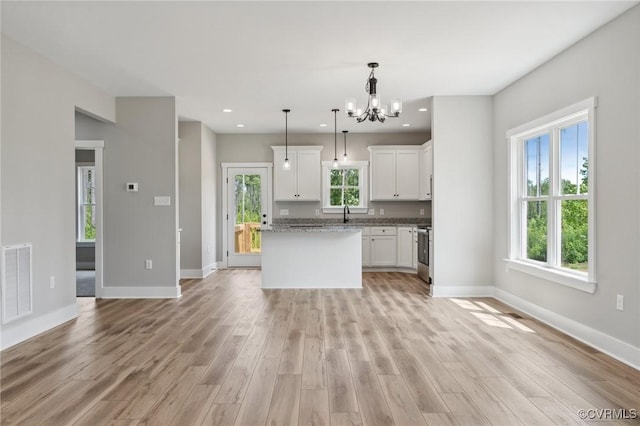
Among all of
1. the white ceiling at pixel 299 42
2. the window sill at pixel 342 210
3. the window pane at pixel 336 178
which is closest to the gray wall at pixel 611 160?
the white ceiling at pixel 299 42

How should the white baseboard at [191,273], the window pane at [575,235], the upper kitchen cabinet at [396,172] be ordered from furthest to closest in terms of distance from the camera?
the upper kitchen cabinet at [396,172], the white baseboard at [191,273], the window pane at [575,235]

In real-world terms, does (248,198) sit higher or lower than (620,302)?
higher

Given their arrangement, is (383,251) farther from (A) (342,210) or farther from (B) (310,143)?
(B) (310,143)

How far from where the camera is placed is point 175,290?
564 cm

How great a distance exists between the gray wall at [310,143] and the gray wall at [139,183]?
270cm

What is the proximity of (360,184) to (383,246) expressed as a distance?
138cm

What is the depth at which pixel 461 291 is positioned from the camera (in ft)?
18.6

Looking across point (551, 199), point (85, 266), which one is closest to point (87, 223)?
point (85, 266)

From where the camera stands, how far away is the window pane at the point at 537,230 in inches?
179

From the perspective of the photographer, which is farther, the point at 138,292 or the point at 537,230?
the point at 138,292

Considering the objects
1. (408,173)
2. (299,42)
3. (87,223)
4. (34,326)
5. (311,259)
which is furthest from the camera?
(87,223)

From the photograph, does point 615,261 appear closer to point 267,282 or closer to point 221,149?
point 267,282

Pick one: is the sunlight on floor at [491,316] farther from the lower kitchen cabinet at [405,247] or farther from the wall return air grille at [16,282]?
the wall return air grille at [16,282]

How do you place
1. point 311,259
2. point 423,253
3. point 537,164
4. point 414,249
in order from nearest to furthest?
A: 1. point 537,164
2. point 311,259
3. point 423,253
4. point 414,249
